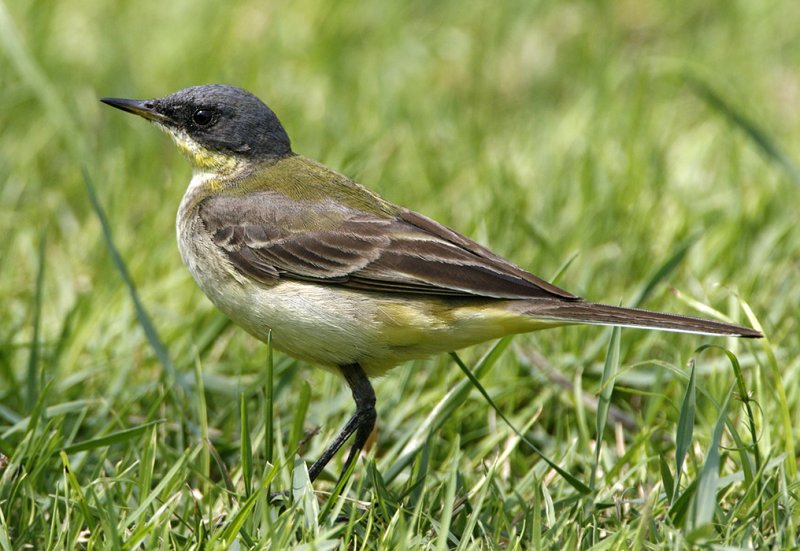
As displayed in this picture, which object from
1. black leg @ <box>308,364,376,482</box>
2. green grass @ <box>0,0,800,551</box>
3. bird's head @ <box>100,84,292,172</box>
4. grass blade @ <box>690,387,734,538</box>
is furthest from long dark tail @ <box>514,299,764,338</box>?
bird's head @ <box>100,84,292,172</box>

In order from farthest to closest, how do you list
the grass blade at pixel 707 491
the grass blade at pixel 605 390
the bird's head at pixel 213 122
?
the bird's head at pixel 213 122 → the grass blade at pixel 605 390 → the grass blade at pixel 707 491

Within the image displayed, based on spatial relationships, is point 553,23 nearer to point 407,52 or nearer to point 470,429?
point 407,52

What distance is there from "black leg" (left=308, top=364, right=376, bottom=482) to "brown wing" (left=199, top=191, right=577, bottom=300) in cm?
37

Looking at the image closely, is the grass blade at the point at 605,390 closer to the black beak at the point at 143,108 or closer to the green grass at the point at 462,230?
the green grass at the point at 462,230

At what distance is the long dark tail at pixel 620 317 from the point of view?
3.85m

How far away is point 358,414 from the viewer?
4.70 metres

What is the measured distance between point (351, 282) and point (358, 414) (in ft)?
1.78

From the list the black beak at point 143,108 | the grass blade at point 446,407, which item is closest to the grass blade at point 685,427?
the grass blade at point 446,407

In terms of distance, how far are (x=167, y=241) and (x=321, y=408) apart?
5.46 ft

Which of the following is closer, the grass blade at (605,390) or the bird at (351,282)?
the grass blade at (605,390)

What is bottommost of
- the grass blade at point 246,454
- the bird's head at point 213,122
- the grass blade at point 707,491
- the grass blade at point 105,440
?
the grass blade at point 105,440

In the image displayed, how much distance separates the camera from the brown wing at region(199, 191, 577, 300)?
4.47m

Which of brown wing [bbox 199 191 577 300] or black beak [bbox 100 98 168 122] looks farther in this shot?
black beak [bbox 100 98 168 122]

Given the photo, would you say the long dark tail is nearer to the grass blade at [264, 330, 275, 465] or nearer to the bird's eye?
the grass blade at [264, 330, 275, 465]
